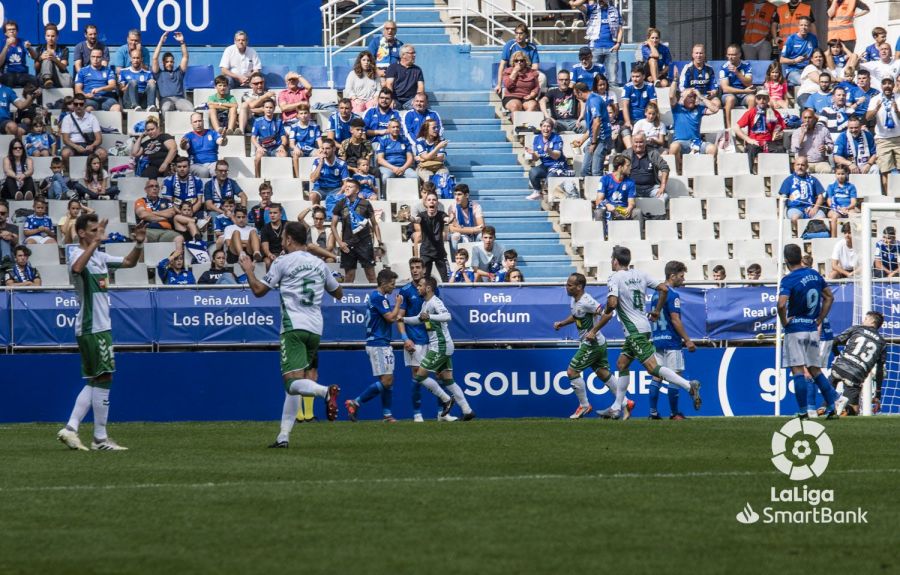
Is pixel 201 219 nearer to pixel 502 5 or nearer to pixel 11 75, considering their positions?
pixel 11 75

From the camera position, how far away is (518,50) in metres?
27.8

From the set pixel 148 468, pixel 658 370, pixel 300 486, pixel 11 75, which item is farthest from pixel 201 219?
pixel 300 486

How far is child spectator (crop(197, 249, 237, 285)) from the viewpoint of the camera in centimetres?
2227

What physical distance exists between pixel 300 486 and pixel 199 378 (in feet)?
37.9

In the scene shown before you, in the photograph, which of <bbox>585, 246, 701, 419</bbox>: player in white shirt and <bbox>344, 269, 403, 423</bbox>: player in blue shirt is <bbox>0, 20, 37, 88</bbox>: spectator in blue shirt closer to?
<bbox>344, 269, 403, 423</bbox>: player in blue shirt

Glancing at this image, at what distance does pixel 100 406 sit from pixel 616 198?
44.8ft

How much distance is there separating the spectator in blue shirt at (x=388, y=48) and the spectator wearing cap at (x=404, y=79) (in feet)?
0.88

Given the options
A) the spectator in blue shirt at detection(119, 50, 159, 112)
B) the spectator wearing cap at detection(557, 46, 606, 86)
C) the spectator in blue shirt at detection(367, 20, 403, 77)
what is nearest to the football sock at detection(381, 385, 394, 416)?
the spectator in blue shirt at detection(119, 50, 159, 112)

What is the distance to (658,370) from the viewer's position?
1941 centimetres

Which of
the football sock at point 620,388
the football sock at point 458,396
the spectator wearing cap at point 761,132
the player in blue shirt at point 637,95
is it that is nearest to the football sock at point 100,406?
the football sock at point 458,396

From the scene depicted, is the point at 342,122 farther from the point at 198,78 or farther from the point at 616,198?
the point at 616,198

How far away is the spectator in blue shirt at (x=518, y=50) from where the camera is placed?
27781 millimetres

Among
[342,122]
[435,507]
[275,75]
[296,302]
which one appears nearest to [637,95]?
[342,122]

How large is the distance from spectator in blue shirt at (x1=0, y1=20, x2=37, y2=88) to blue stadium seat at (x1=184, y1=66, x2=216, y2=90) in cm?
282
